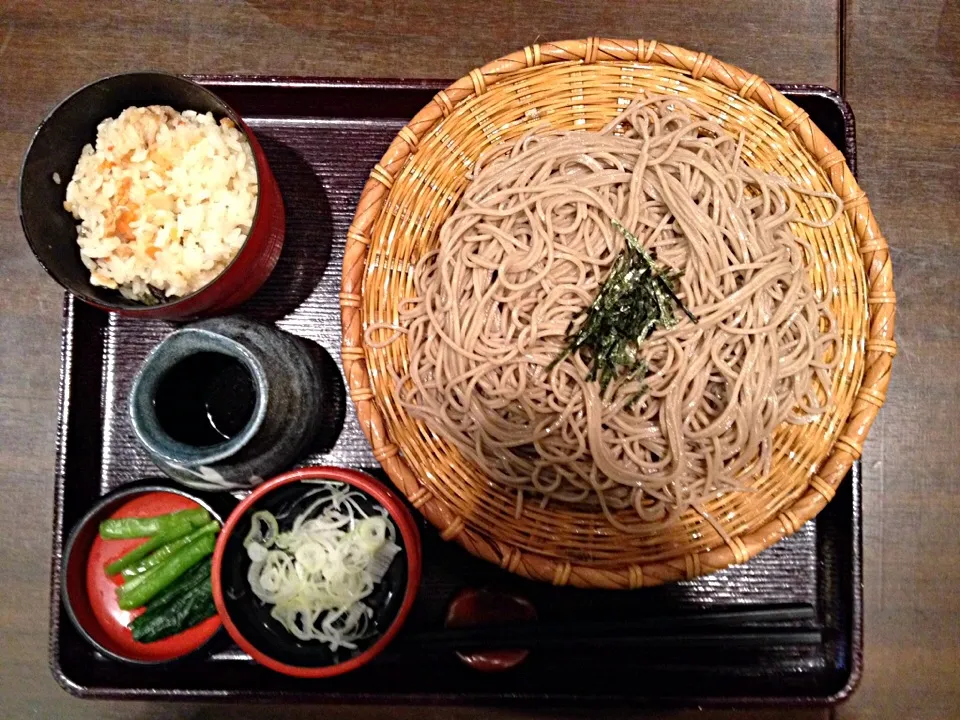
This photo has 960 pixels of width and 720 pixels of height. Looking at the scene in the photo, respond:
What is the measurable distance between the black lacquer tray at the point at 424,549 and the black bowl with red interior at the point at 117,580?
109mm

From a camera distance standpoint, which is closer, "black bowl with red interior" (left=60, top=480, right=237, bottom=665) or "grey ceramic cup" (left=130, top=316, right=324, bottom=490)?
"grey ceramic cup" (left=130, top=316, right=324, bottom=490)

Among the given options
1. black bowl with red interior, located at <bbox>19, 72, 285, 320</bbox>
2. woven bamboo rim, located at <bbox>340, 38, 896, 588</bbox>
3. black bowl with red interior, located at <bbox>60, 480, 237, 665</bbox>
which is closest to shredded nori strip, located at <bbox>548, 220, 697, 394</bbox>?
woven bamboo rim, located at <bbox>340, 38, 896, 588</bbox>

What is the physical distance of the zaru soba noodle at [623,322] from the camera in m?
1.73

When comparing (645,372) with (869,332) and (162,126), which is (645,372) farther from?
(162,126)

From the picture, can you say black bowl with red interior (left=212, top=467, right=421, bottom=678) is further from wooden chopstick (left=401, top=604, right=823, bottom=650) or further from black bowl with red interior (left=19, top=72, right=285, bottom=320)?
black bowl with red interior (left=19, top=72, right=285, bottom=320)

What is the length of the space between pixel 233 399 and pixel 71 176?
757 millimetres

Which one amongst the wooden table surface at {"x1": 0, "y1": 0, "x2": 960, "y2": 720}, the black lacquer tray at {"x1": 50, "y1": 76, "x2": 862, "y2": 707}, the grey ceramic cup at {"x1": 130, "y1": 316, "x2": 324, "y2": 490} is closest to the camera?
the grey ceramic cup at {"x1": 130, "y1": 316, "x2": 324, "y2": 490}

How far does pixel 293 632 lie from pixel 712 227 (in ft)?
5.08

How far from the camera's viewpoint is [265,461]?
1.71 metres

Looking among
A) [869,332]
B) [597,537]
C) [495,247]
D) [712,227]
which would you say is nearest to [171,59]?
[495,247]

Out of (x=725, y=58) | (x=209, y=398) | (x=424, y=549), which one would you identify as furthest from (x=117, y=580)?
(x=725, y=58)

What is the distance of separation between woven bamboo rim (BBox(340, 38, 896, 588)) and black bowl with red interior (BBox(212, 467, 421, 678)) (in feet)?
0.32

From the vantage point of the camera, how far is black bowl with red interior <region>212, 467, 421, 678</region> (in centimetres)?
169

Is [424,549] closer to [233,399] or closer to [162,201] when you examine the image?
[233,399]
